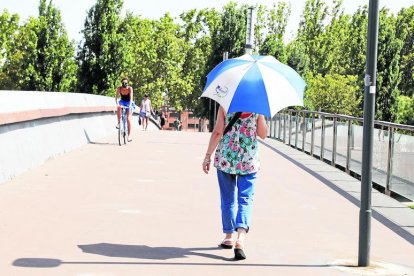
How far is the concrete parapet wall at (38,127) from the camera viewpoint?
10562 millimetres

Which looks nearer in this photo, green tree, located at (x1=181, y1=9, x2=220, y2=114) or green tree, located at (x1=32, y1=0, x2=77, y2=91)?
green tree, located at (x1=32, y1=0, x2=77, y2=91)

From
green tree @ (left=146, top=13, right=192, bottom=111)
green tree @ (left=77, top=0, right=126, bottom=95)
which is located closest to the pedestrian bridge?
green tree @ (left=77, top=0, right=126, bottom=95)

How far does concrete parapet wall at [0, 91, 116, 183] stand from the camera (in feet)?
34.7

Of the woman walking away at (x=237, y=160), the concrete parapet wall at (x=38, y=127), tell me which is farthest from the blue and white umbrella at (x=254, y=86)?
the concrete parapet wall at (x=38, y=127)

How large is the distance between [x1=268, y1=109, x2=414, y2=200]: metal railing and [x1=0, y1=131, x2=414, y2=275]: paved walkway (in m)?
0.46

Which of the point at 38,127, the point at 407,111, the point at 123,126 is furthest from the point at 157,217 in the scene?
the point at 407,111

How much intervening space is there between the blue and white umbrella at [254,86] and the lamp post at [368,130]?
1.84 ft

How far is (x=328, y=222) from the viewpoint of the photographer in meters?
8.11

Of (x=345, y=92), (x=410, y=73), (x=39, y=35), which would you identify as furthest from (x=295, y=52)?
(x=39, y=35)

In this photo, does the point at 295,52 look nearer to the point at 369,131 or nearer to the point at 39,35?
the point at 39,35

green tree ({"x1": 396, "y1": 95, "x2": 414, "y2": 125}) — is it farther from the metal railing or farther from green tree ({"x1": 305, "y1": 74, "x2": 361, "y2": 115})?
the metal railing

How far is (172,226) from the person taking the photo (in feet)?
24.4

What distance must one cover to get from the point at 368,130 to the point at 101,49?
1877 inches

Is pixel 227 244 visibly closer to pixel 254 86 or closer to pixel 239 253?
pixel 239 253
